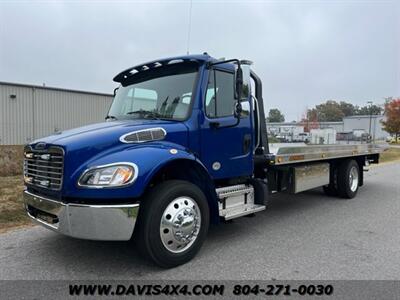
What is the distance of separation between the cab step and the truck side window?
1.06 metres

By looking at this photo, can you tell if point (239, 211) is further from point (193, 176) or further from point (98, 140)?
point (98, 140)

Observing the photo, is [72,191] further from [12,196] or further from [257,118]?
[12,196]

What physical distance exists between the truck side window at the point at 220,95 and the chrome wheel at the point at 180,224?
128 cm

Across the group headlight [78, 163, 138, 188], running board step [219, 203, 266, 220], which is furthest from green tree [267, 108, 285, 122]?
headlight [78, 163, 138, 188]

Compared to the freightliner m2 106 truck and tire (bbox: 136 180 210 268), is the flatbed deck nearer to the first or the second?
the freightliner m2 106 truck

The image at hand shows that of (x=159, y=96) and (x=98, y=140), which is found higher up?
(x=159, y=96)

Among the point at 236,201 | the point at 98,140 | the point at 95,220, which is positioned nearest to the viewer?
the point at 95,220

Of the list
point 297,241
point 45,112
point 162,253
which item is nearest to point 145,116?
point 162,253

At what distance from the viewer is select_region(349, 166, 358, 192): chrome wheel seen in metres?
8.37

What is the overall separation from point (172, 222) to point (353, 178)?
617cm

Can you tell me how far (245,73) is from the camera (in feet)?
16.6

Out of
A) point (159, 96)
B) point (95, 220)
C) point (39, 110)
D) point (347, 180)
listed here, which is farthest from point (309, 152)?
point (39, 110)

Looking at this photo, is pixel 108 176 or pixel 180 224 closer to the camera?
pixel 108 176

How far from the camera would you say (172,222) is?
12.8ft
